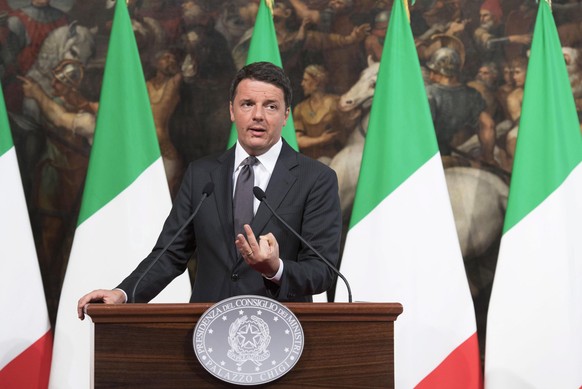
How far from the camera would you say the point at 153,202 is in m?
4.75

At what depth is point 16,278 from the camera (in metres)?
4.59

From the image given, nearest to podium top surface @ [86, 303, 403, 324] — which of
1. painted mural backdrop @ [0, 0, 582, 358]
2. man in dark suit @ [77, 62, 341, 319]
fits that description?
man in dark suit @ [77, 62, 341, 319]

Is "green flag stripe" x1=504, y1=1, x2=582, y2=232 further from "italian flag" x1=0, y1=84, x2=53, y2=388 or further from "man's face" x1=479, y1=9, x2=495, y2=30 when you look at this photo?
"italian flag" x1=0, y1=84, x2=53, y2=388

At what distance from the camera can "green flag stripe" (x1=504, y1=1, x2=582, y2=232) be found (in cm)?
475

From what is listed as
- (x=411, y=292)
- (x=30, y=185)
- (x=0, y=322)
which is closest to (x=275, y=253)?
(x=411, y=292)

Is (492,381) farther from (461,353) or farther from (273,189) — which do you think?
(273,189)

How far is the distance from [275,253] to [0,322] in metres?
2.73

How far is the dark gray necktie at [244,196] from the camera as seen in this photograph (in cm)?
286

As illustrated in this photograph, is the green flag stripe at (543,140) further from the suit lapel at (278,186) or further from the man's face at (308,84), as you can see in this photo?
the suit lapel at (278,186)

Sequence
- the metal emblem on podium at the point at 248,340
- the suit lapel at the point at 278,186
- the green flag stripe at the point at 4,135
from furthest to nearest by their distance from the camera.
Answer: the green flag stripe at the point at 4,135, the suit lapel at the point at 278,186, the metal emblem on podium at the point at 248,340

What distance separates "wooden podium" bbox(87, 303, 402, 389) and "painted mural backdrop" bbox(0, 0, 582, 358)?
3.13m

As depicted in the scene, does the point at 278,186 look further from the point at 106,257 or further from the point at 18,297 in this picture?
the point at 18,297

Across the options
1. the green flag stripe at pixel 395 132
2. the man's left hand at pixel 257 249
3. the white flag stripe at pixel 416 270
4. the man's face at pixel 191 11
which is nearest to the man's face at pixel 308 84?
the green flag stripe at pixel 395 132

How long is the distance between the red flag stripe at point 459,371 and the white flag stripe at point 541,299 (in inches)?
3.1
